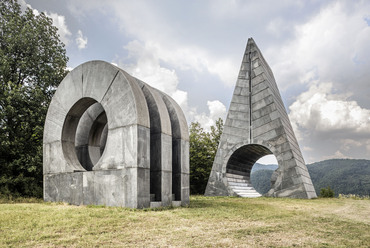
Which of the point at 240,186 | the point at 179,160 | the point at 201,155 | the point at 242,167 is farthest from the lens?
the point at 201,155

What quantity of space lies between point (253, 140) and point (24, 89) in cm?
1579

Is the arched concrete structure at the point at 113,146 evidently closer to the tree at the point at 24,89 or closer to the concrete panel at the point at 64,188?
the concrete panel at the point at 64,188

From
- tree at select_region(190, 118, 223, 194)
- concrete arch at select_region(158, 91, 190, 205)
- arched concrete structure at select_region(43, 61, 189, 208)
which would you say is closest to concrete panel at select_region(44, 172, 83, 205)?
arched concrete structure at select_region(43, 61, 189, 208)

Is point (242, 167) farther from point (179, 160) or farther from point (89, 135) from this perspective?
point (89, 135)

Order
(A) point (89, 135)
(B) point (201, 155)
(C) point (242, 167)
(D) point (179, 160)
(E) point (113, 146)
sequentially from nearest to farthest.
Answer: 1. (E) point (113, 146)
2. (D) point (179, 160)
3. (A) point (89, 135)
4. (C) point (242, 167)
5. (B) point (201, 155)

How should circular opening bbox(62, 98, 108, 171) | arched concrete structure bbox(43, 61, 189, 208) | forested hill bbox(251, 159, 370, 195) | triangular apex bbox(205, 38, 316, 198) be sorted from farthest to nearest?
forested hill bbox(251, 159, 370, 195), triangular apex bbox(205, 38, 316, 198), circular opening bbox(62, 98, 108, 171), arched concrete structure bbox(43, 61, 189, 208)

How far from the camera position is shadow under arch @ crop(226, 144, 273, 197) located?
22.0 metres

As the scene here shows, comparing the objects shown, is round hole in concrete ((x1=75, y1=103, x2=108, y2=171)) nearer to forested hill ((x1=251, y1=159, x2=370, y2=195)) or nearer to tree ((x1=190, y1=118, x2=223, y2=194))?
tree ((x1=190, y1=118, x2=223, y2=194))

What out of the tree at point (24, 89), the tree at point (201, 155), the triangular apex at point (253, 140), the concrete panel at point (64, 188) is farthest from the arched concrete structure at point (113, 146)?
the tree at point (201, 155)

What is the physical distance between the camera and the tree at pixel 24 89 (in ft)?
55.2

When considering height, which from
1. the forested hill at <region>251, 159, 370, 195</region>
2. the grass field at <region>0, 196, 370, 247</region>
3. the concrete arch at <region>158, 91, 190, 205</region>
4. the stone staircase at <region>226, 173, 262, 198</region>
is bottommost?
the forested hill at <region>251, 159, 370, 195</region>

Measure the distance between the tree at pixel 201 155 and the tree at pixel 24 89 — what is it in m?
16.6

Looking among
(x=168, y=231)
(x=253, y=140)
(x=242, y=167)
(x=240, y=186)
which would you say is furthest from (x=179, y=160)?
(x=242, y=167)

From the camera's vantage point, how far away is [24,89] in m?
17.6
